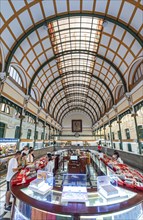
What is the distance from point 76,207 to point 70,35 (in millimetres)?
14197

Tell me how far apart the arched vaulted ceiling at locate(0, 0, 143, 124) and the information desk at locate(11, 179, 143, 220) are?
8330 mm

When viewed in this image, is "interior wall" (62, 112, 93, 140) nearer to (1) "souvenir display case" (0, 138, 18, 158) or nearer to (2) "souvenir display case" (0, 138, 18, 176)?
(1) "souvenir display case" (0, 138, 18, 158)

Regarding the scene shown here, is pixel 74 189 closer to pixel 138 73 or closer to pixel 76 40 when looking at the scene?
pixel 138 73

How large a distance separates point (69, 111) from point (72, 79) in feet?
66.3

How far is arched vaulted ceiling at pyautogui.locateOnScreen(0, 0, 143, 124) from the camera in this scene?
26.6ft

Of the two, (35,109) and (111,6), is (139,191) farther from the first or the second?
(35,109)

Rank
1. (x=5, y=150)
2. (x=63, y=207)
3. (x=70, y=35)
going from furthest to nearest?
(x=70, y=35), (x=5, y=150), (x=63, y=207)

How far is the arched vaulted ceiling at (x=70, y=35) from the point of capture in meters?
8.12

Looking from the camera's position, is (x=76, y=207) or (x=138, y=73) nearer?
(x=76, y=207)

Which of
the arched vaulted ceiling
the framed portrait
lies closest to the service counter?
the arched vaulted ceiling

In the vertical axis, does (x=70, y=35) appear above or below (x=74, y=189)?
above

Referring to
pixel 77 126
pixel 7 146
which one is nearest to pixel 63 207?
pixel 7 146

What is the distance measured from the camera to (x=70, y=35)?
41.1ft

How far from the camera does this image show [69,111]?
41.3 metres
